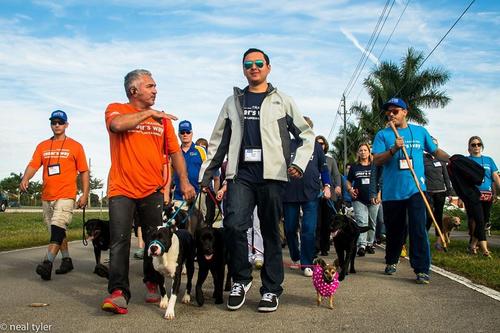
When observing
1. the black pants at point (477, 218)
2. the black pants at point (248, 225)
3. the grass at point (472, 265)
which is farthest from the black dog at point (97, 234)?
the black pants at point (477, 218)

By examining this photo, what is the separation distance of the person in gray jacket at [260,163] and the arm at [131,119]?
742mm

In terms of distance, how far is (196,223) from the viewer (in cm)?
802

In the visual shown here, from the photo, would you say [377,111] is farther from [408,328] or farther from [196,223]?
[408,328]

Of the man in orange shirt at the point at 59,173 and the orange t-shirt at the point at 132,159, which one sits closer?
the orange t-shirt at the point at 132,159

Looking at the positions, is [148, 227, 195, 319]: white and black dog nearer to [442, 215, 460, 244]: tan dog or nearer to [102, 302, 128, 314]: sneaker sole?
[102, 302, 128, 314]: sneaker sole

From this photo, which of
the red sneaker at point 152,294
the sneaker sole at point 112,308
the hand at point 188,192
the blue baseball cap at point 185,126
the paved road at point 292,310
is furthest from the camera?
the blue baseball cap at point 185,126

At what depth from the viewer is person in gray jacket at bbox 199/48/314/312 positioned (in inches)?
198

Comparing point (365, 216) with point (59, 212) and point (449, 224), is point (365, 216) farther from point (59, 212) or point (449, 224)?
point (59, 212)

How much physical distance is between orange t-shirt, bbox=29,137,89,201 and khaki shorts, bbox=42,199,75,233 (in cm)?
7

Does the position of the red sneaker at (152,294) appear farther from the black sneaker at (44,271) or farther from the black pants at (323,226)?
the black pants at (323,226)

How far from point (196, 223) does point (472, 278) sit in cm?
377

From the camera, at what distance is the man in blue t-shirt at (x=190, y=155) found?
27.8 ft

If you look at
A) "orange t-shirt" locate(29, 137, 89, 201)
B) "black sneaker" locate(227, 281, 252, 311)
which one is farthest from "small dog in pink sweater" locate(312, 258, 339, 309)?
"orange t-shirt" locate(29, 137, 89, 201)

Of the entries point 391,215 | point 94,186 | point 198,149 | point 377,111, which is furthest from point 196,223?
point 94,186
